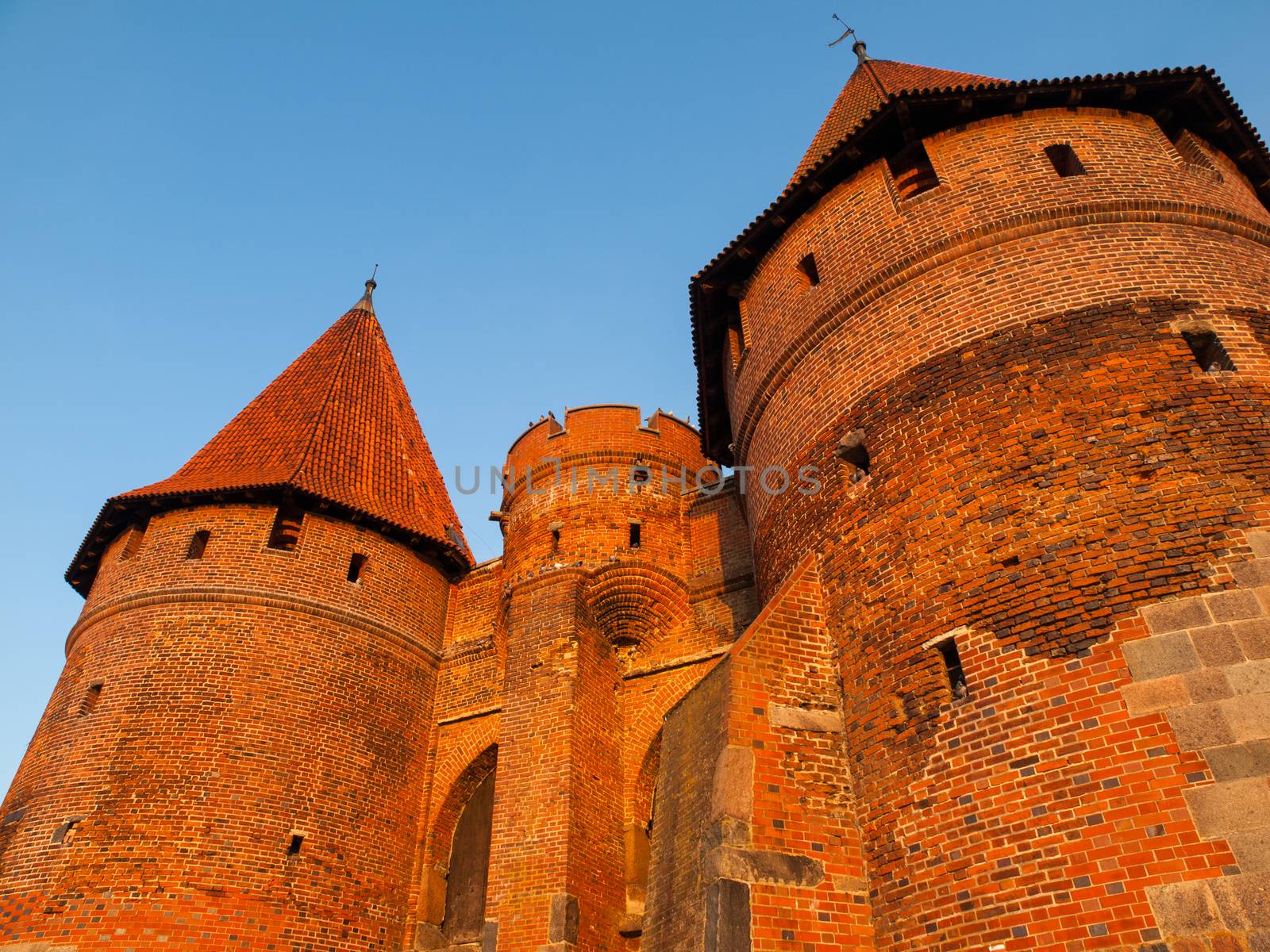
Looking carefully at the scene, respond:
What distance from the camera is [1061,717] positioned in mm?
5254

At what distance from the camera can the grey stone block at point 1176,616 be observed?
16.9 ft

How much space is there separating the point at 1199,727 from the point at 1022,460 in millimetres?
2099

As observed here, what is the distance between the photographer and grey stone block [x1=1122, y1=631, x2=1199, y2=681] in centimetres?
505

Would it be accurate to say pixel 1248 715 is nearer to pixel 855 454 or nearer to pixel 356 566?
pixel 855 454

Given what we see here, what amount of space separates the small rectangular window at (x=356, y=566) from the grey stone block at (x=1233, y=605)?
10943 millimetres

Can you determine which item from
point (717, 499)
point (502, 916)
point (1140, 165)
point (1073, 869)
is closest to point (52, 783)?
point (502, 916)

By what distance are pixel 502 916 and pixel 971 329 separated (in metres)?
7.81

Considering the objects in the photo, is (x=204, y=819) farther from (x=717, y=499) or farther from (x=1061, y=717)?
(x=1061, y=717)

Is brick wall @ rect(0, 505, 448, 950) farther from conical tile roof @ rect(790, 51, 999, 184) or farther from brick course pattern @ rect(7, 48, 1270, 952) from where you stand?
conical tile roof @ rect(790, 51, 999, 184)

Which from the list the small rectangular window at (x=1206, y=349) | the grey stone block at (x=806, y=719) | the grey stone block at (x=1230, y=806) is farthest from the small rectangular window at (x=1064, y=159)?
the grey stone block at (x=1230, y=806)

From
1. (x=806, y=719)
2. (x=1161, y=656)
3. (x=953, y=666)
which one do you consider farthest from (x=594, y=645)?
(x=1161, y=656)

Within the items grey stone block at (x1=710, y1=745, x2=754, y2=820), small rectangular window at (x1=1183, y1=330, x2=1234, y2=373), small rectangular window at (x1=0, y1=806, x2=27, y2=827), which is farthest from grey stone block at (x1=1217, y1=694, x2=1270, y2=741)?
small rectangular window at (x1=0, y1=806, x2=27, y2=827)

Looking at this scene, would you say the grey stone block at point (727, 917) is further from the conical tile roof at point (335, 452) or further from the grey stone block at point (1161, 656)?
the conical tile roof at point (335, 452)

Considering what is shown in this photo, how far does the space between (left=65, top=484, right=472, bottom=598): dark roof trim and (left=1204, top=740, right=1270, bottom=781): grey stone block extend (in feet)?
36.7
